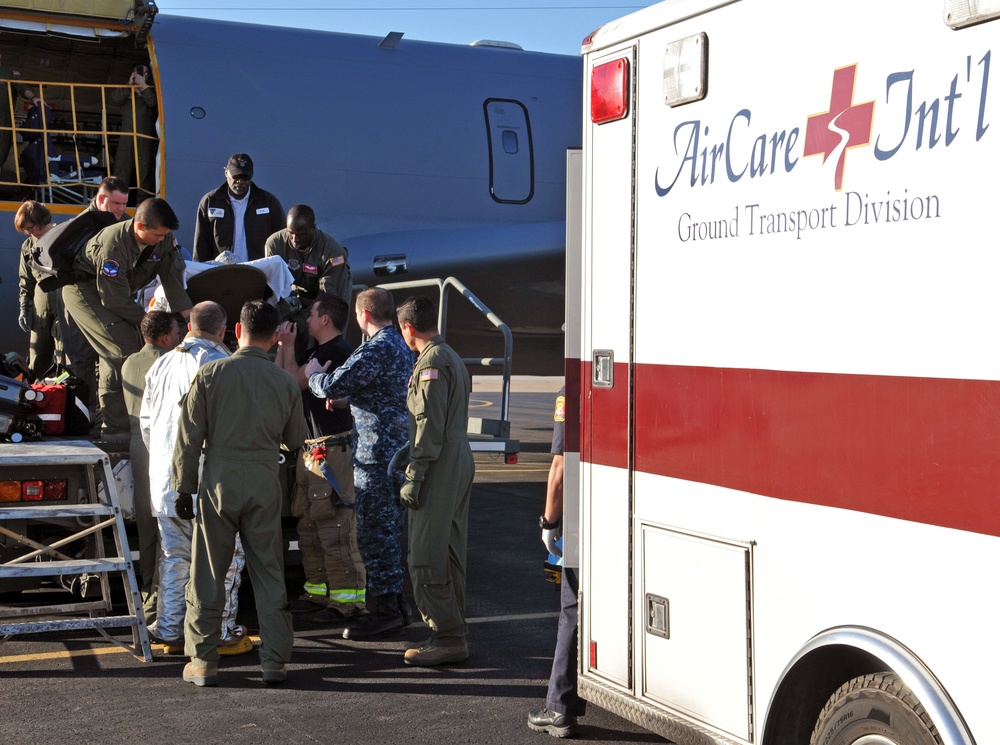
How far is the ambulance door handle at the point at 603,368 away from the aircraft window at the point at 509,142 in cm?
908

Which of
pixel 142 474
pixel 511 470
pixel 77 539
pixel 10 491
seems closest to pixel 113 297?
pixel 142 474

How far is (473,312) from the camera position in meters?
13.2

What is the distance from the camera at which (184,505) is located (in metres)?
5.54

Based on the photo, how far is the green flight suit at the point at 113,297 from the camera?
6812mm

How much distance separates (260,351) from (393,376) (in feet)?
3.07

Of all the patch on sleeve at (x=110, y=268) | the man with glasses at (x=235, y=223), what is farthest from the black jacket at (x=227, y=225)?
the patch on sleeve at (x=110, y=268)

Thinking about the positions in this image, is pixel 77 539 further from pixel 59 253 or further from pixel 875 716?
pixel 875 716

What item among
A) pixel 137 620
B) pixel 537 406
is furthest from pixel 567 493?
pixel 537 406

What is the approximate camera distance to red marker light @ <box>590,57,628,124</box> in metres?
4.05

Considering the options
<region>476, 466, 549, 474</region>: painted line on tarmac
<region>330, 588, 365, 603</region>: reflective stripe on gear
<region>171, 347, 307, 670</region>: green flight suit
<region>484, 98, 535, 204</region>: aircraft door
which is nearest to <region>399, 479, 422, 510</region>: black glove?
<region>171, 347, 307, 670</region>: green flight suit

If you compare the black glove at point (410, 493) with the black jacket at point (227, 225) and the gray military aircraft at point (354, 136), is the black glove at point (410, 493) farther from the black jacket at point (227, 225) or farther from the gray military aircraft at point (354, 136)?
the gray military aircraft at point (354, 136)

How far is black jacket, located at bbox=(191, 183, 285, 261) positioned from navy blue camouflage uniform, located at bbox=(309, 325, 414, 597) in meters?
2.66

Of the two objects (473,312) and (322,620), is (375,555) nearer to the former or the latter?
(322,620)

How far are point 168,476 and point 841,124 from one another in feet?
12.7
